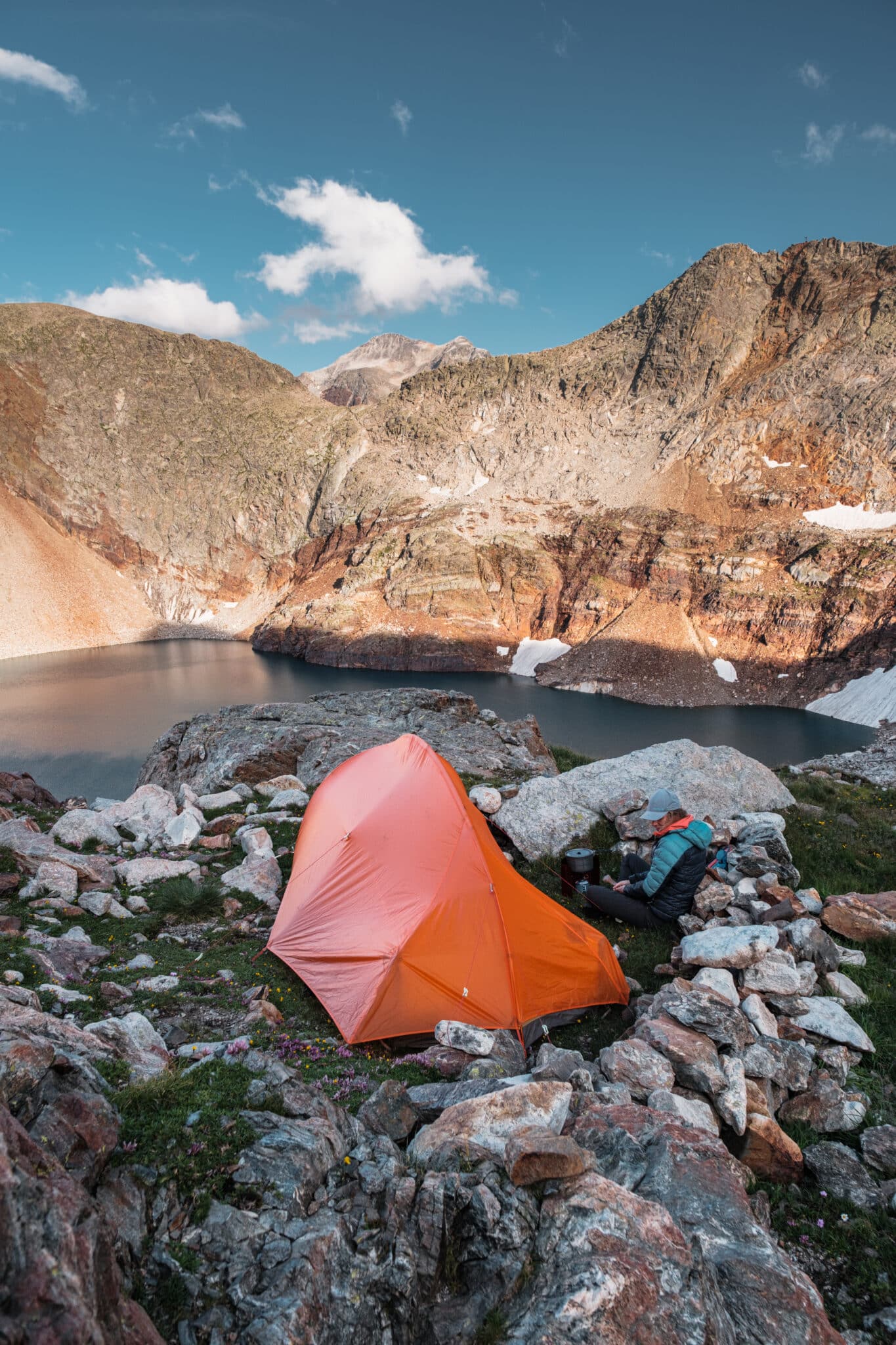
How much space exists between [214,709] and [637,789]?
144 ft

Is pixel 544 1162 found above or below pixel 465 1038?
above

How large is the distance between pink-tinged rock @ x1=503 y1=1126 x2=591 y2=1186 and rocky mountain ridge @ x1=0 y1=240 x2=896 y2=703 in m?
63.7

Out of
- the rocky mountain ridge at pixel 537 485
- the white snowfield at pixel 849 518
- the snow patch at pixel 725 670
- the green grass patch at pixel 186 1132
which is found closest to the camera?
the green grass patch at pixel 186 1132

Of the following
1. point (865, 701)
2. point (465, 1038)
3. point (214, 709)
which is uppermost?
point (465, 1038)

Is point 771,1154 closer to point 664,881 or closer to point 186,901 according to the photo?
point 664,881

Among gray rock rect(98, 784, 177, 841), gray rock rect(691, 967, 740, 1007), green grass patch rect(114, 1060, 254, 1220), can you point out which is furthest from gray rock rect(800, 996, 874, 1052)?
gray rock rect(98, 784, 177, 841)

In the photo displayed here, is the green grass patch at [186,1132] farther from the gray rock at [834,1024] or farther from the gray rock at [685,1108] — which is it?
the gray rock at [834,1024]

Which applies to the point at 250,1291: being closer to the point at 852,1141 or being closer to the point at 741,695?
the point at 852,1141

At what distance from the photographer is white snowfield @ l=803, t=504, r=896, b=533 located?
73.2 m

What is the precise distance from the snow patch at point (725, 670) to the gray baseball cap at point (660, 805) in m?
64.8

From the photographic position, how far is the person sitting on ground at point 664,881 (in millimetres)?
7352

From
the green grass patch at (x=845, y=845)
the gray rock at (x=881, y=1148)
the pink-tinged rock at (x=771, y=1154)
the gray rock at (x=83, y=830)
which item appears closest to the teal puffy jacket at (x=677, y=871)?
the green grass patch at (x=845, y=845)

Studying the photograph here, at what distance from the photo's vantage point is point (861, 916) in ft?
23.4

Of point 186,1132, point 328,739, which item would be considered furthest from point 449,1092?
point 328,739
